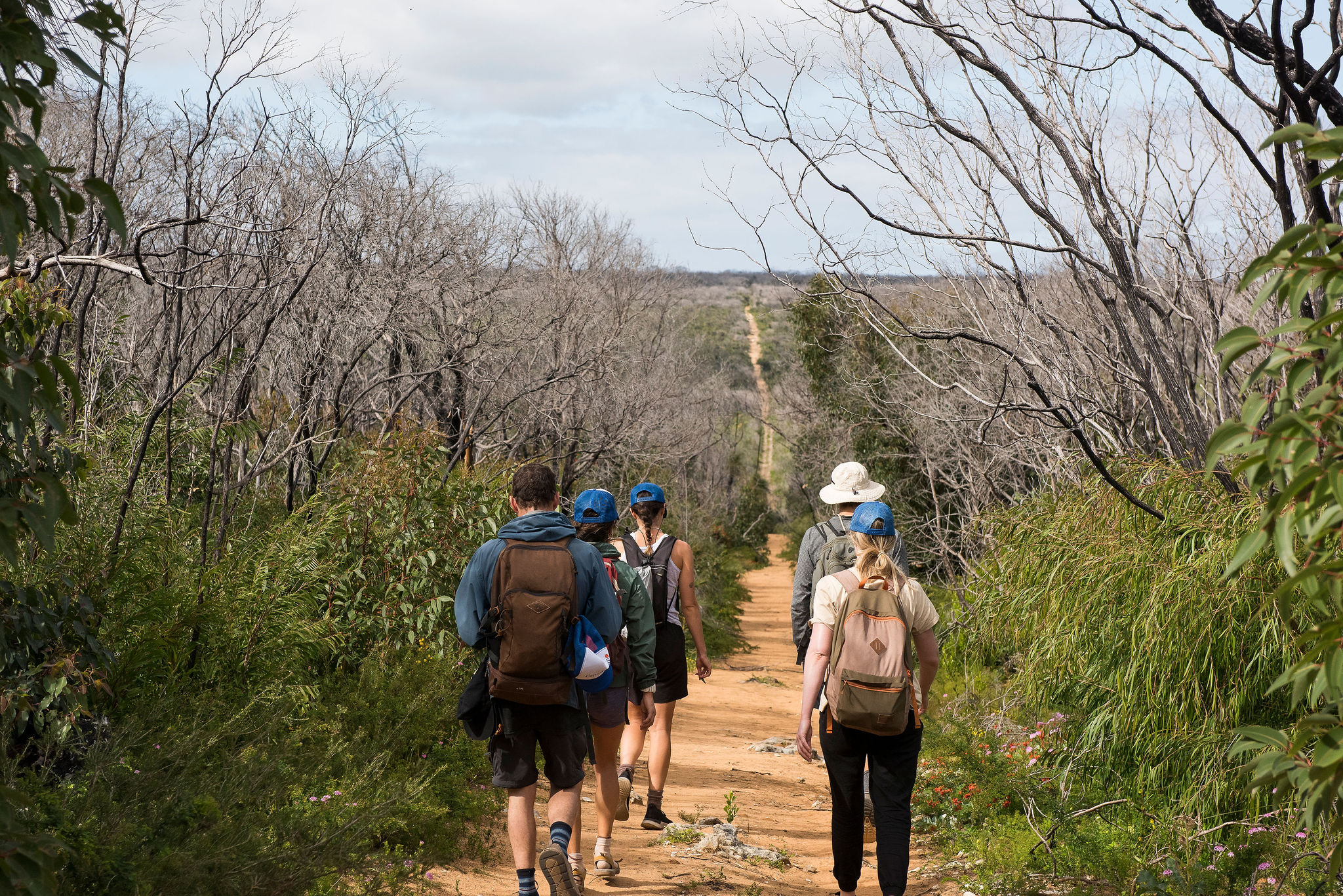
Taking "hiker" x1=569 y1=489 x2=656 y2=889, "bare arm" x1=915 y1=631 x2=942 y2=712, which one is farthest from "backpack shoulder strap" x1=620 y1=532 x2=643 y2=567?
"bare arm" x1=915 y1=631 x2=942 y2=712

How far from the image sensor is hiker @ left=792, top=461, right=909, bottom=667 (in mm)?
5469

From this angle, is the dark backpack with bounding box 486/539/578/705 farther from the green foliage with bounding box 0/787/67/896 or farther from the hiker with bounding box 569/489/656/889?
the green foliage with bounding box 0/787/67/896

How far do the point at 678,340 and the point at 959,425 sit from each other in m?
15.0

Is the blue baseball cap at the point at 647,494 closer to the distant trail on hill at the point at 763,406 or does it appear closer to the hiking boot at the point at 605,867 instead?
the hiking boot at the point at 605,867

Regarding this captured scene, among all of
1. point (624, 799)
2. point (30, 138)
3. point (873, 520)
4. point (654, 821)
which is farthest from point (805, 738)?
point (30, 138)

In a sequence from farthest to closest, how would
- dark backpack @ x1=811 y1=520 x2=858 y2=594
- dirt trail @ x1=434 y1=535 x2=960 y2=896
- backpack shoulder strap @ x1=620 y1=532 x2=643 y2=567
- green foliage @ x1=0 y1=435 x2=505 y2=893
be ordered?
backpack shoulder strap @ x1=620 y1=532 x2=643 y2=567 → dark backpack @ x1=811 y1=520 x2=858 y2=594 → dirt trail @ x1=434 y1=535 x2=960 y2=896 → green foliage @ x1=0 y1=435 x2=505 y2=893

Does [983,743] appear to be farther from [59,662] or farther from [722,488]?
[722,488]

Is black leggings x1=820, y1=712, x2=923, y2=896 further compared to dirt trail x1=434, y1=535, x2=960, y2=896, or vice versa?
dirt trail x1=434, y1=535, x2=960, y2=896

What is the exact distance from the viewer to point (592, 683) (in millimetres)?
4344

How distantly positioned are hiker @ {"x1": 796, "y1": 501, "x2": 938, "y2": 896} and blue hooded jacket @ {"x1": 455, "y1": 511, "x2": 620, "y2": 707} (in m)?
0.87

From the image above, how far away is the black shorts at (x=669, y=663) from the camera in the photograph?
19.4ft

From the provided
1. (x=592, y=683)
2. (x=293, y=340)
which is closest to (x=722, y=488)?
(x=293, y=340)

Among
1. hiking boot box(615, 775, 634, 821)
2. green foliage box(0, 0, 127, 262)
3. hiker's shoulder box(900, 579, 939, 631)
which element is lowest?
hiking boot box(615, 775, 634, 821)

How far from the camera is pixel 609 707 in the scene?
4824mm
